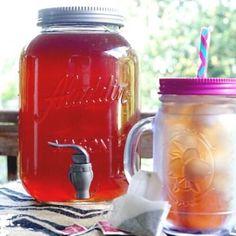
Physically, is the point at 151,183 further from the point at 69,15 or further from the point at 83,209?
the point at 69,15

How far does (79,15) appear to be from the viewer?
788 millimetres

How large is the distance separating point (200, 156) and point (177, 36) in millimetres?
1492

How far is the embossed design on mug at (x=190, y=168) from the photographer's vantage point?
63 cm

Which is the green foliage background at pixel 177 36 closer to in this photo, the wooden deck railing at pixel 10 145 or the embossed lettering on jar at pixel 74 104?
the wooden deck railing at pixel 10 145

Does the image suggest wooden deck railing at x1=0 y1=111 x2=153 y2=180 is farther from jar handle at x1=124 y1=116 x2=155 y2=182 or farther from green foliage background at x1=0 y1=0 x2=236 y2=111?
green foliage background at x1=0 y1=0 x2=236 y2=111

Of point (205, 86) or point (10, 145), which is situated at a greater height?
point (205, 86)

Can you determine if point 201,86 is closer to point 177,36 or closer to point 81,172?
point 81,172

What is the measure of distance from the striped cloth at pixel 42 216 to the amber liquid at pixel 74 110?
3cm

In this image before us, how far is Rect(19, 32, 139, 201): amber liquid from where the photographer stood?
79cm

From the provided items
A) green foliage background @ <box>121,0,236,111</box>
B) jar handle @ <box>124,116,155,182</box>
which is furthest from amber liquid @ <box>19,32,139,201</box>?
→ green foliage background @ <box>121,0,236,111</box>

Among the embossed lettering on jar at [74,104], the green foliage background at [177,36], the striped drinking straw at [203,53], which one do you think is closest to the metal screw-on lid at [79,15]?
the embossed lettering on jar at [74,104]

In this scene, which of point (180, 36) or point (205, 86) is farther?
point (180, 36)

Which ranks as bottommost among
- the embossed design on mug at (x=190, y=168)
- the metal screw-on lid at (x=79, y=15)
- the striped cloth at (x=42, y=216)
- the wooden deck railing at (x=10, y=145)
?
the wooden deck railing at (x=10, y=145)

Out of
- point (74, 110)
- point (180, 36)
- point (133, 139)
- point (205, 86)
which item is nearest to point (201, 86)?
point (205, 86)
